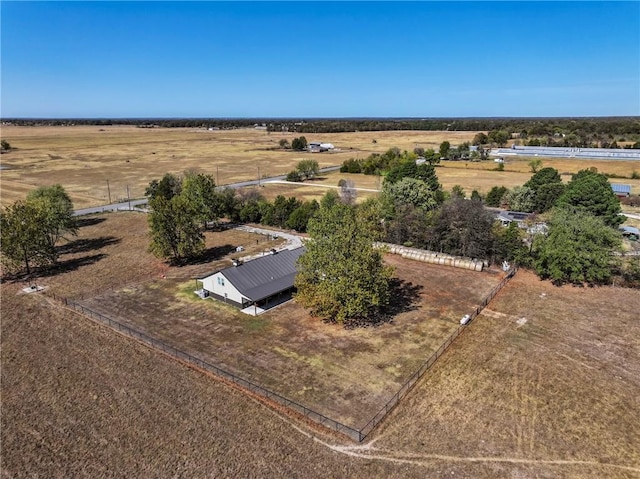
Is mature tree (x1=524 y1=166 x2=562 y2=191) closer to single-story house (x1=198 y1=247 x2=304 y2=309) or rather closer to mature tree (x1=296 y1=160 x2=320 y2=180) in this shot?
single-story house (x1=198 y1=247 x2=304 y2=309)

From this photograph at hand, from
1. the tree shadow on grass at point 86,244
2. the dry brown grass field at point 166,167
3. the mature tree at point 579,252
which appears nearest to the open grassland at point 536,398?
the mature tree at point 579,252

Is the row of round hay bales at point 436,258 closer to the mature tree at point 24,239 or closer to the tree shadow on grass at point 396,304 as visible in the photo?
the tree shadow on grass at point 396,304

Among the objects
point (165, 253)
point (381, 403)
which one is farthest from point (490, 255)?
point (165, 253)

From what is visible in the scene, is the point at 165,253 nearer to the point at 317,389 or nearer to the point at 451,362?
the point at 317,389

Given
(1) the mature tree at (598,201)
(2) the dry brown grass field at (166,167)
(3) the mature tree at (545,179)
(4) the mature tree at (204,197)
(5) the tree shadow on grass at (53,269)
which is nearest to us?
(5) the tree shadow on grass at (53,269)

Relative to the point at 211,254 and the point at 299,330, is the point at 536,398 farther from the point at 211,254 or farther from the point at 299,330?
the point at 211,254

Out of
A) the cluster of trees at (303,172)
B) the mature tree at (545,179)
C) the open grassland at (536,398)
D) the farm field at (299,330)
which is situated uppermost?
the mature tree at (545,179)

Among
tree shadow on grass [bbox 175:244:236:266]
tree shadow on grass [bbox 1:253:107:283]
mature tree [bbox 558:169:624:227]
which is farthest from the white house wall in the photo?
mature tree [bbox 558:169:624:227]
